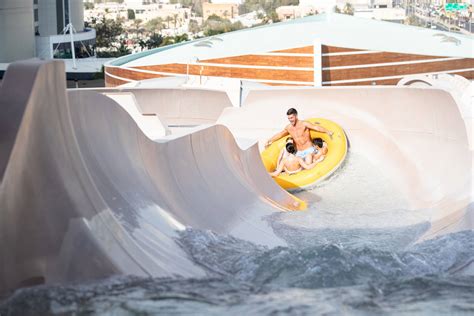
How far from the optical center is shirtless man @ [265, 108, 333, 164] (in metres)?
9.54

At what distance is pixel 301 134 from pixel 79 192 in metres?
5.54

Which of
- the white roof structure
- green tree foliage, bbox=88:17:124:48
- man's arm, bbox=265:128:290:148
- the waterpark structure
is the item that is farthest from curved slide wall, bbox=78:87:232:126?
green tree foliage, bbox=88:17:124:48

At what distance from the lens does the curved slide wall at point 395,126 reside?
875 centimetres

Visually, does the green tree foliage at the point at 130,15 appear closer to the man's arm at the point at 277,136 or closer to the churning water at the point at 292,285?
the man's arm at the point at 277,136

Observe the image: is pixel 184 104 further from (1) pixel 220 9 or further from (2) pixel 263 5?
(1) pixel 220 9

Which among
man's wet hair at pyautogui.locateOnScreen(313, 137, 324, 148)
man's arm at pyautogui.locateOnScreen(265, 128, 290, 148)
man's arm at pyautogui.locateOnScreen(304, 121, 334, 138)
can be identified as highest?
man's arm at pyautogui.locateOnScreen(304, 121, 334, 138)

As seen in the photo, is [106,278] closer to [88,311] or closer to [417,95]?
[88,311]

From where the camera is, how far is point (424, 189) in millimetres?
8789

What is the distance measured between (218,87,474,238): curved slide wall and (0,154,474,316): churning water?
253 cm

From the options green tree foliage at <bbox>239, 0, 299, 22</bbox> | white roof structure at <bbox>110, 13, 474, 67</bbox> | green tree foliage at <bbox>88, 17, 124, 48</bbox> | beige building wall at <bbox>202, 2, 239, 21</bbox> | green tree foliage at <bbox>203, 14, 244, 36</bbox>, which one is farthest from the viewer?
beige building wall at <bbox>202, 2, 239, 21</bbox>

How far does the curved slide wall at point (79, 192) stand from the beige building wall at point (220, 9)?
112365 millimetres

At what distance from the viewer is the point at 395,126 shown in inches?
404

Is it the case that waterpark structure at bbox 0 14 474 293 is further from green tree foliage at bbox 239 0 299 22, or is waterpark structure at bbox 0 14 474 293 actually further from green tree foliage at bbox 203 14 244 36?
green tree foliage at bbox 239 0 299 22

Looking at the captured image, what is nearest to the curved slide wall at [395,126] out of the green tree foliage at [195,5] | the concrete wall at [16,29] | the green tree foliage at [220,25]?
the concrete wall at [16,29]
